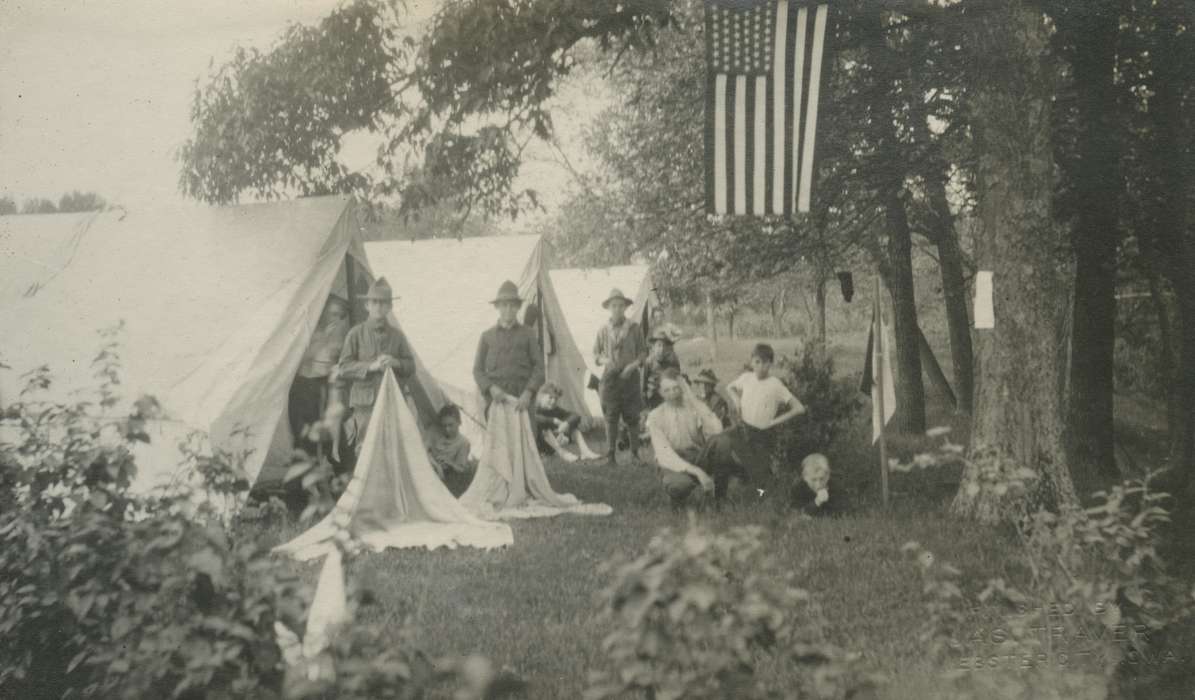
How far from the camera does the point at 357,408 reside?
5840 mm

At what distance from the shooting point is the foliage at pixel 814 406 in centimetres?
620

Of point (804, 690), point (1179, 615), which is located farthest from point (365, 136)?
point (1179, 615)

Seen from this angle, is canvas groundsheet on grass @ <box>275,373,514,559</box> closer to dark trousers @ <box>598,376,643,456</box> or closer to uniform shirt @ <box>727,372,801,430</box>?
uniform shirt @ <box>727,372,801,430</box>

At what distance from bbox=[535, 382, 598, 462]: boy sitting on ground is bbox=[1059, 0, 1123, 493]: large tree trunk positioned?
3831mm

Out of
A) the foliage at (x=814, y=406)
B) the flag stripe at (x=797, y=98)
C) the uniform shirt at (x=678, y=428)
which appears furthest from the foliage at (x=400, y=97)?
the foliage at (x=814, y=406)

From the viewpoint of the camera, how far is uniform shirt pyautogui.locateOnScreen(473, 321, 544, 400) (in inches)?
251

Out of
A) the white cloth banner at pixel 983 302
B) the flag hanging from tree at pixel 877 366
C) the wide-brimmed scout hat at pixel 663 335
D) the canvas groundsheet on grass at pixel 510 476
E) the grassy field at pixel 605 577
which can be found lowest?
the grassy field at pixel 605 577

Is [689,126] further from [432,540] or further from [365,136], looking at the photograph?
[432,540]

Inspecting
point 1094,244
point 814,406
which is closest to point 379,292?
point 814,406

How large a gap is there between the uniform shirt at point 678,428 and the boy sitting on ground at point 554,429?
218 cm

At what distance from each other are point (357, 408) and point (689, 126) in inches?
117

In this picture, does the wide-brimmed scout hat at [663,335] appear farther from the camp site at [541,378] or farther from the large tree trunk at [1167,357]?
the large tree trunk at [1167,357]

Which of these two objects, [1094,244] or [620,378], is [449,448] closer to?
[620,378]

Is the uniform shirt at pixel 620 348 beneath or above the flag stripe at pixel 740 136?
beneath
